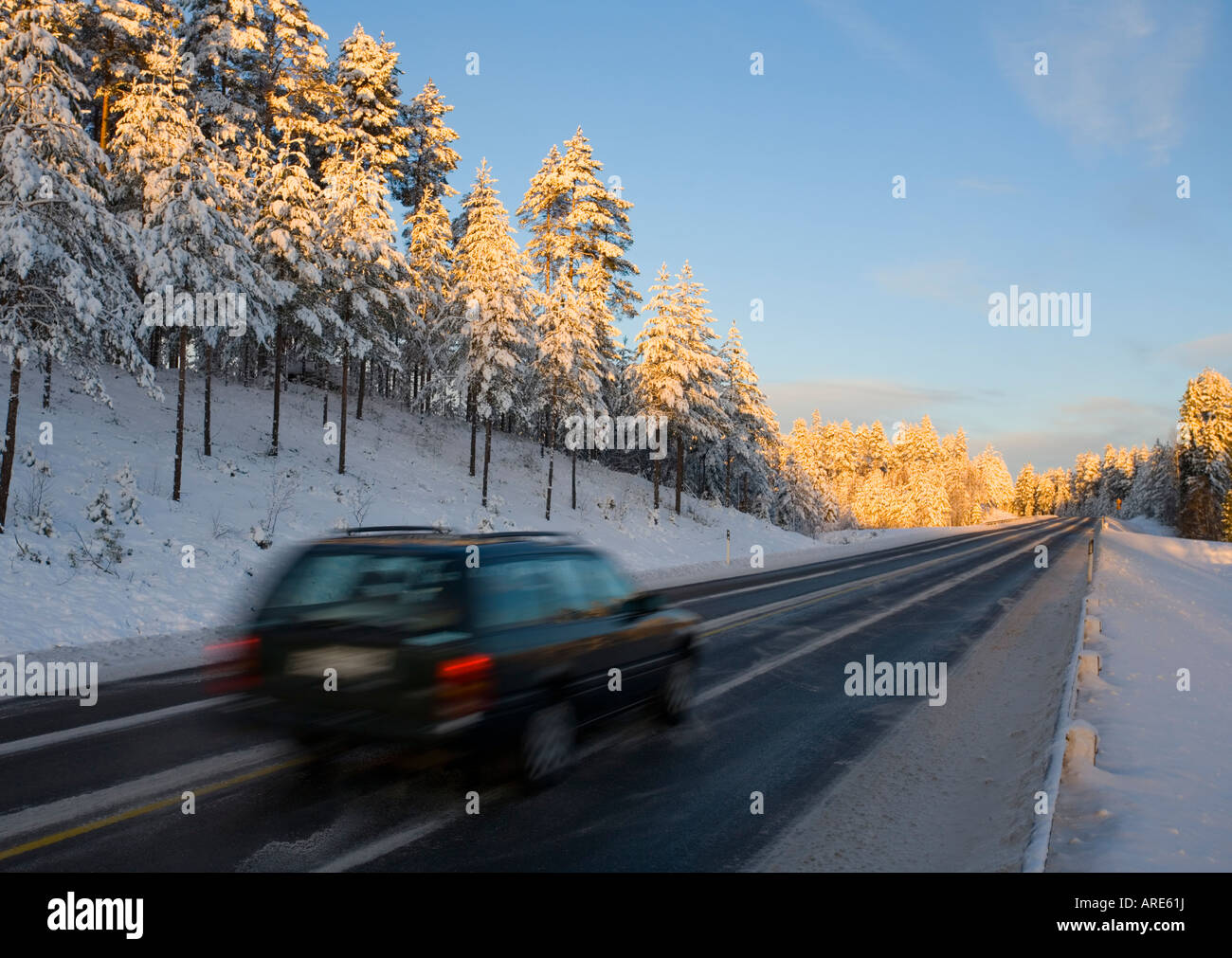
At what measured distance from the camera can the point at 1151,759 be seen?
19.8 feet

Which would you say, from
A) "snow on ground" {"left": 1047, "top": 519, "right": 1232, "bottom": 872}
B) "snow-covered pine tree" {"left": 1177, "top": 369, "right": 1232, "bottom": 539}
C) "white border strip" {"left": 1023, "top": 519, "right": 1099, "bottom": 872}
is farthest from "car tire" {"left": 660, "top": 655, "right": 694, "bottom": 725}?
"snow-covered pine tree" {"left": 1177, "top": 369, "right": 1232, "bottom": 539}

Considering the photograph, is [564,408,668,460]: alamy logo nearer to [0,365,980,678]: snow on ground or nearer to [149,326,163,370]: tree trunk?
[0,365,980,678]: snow on ground

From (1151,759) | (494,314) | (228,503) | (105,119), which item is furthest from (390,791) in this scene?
(105,119)

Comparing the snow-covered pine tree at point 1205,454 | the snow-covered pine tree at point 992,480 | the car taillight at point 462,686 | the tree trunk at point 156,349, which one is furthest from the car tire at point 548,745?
the snow-covered pine tree at point 992,480

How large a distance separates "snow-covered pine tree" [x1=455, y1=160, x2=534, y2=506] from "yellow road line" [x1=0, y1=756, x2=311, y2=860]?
23197mm

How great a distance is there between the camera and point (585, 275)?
38.2 metres

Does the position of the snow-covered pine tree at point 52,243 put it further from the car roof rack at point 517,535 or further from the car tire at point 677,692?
the car tire at point 677,692

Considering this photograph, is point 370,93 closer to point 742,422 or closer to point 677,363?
point 677,363

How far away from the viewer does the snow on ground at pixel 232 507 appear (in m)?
11.1

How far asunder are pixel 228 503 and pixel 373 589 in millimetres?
15869
